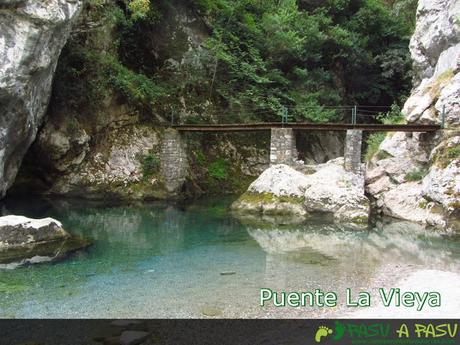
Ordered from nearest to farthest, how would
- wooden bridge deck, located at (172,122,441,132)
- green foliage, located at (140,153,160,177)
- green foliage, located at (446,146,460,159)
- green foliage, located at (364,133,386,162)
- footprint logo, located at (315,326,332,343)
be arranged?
footprint logo, located at (315,326,332,343) → green foliage, located at (446,146,460,159) → wooden bridge deck, located at (172,122,441,132) → green foliage, located at (140,153,160,177) → green foliage, located at (364,133,386,162)

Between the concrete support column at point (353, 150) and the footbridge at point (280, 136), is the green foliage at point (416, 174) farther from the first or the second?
the concrete support column at point (353, 150)

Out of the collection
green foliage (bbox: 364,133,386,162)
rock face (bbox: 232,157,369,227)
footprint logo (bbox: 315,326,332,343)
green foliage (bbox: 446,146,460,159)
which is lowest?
footprint logo (bbox: 315,326,332,343)

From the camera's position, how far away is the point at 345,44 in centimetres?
2817

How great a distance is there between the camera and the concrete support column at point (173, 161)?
2097 centimetres

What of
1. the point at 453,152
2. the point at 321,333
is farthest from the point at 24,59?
the point at 453,152

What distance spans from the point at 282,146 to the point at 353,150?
10.1 ft

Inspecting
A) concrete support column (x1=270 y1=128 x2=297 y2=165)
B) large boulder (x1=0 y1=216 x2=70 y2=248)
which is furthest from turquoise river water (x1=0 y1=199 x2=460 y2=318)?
concrete support column (x1=270 y1=128 x2=297 y2=165)

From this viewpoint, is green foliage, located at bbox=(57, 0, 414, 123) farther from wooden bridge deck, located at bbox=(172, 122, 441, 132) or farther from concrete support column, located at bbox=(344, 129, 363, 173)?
concrete support column, located at bbox=(344, 129, 363, 173)

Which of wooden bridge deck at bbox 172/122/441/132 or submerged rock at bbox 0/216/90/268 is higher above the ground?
wooden bridge deck at bbox 172/122/441/132

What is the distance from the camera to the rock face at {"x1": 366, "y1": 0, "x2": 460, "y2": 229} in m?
Result: 15.0

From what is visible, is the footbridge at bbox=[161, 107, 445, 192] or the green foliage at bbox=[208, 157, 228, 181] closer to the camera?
the footbridge at bbox=[161, 107, 445, 192]

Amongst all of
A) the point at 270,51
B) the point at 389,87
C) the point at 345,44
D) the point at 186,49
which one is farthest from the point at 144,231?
the point at 389,87

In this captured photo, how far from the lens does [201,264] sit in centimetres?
997

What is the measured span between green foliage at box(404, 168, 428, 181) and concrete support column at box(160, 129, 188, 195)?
10.3 metres
